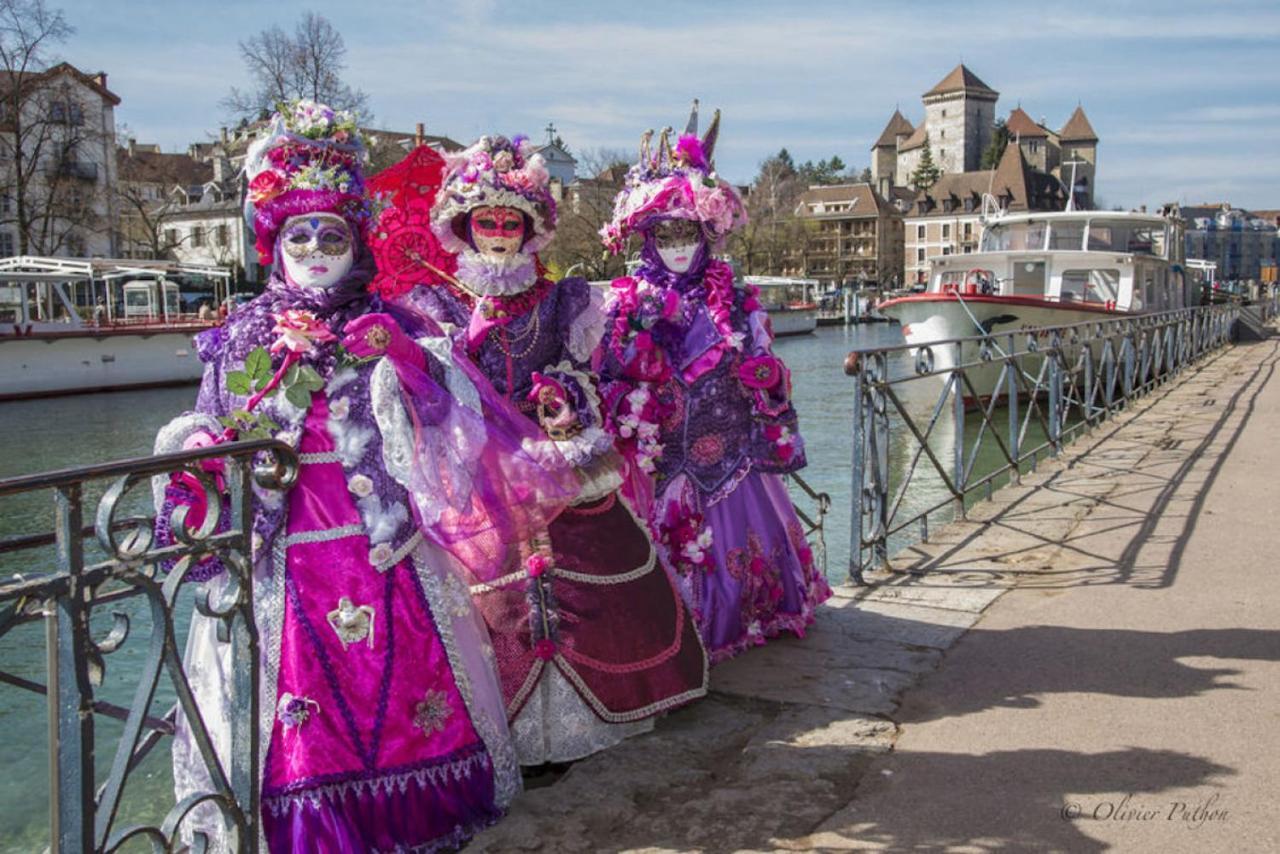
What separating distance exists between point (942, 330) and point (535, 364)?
1380cm

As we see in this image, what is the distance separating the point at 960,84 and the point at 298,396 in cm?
10538

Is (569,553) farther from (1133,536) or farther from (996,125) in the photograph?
(996,125)

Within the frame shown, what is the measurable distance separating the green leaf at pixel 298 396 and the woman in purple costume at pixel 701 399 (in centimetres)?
130

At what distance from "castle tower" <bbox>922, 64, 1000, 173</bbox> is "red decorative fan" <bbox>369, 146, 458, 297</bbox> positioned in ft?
330

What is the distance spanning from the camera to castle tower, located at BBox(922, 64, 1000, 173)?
98.6 meters

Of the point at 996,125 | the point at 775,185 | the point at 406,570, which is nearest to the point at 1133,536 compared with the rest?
the point at 406,570

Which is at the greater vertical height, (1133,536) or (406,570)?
(406,570)

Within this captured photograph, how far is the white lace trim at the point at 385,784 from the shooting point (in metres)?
2.51

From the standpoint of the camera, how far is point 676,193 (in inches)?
156

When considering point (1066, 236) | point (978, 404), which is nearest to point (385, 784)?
point (978, 404)

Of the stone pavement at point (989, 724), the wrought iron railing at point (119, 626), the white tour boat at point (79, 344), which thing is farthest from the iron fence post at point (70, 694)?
the white tour boat at point (79, 344)

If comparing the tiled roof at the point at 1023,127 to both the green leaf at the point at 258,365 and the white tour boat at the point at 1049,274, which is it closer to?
the white tour boat at the point at 1049,274

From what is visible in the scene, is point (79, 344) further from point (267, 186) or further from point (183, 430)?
point (183, 430)

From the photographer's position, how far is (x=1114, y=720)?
3.24 m
